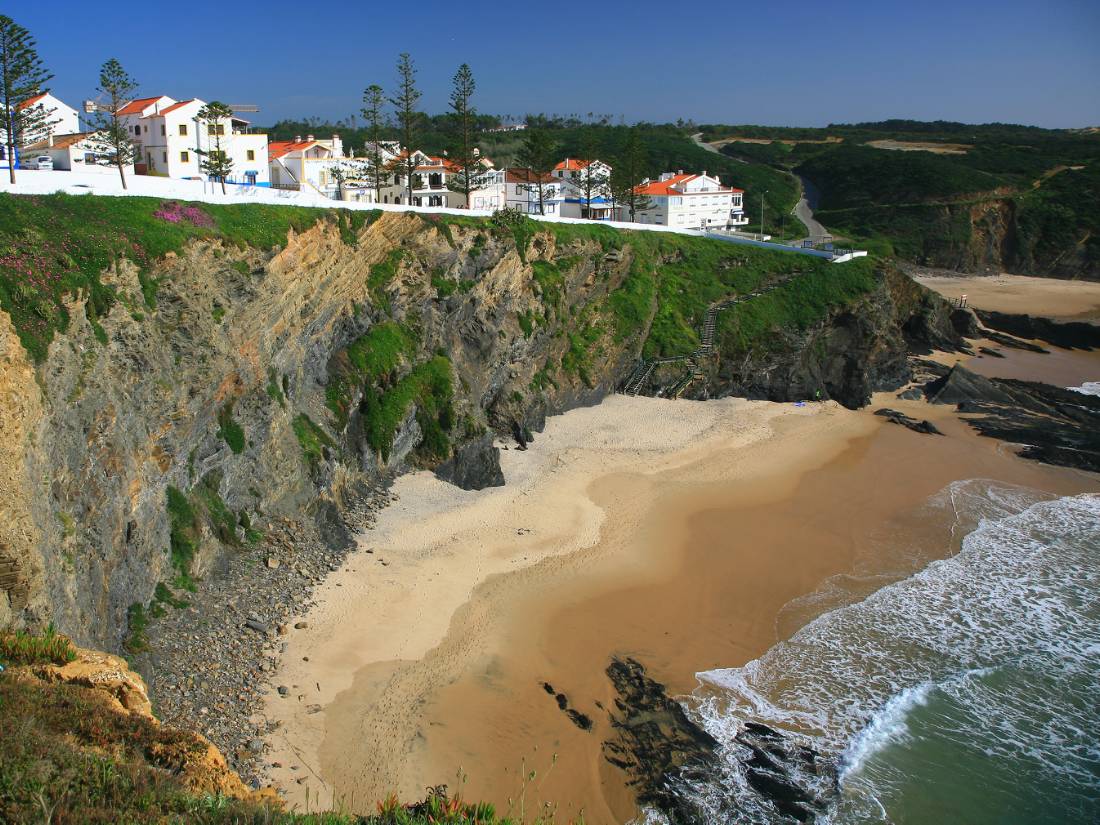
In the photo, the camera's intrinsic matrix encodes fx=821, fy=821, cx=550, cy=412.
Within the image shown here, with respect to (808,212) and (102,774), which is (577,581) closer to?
(102,774)

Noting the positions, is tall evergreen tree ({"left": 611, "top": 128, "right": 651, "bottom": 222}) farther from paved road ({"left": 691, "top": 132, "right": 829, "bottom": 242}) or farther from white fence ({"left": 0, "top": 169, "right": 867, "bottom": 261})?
paved road ({"left": 691, "top": 132, "right": 829, "bottom": 242})

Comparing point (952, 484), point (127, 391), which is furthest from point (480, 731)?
point (952, 484)

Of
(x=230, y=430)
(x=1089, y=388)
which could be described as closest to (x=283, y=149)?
(x=230, y=430)

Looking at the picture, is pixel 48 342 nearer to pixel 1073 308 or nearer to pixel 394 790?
pixel 394 790

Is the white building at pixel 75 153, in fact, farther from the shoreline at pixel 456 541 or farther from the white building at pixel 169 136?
the shoreline at pixel 456 541

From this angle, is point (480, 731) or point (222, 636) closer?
point (480, 731)

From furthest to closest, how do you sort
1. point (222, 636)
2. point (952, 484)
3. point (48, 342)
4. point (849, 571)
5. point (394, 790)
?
point (952, 484)
point (849, 571)
point (222, 636)
point (48, 342)
point (394, 790)

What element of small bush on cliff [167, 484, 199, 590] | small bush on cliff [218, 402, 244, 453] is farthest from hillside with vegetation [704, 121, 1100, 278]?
small bush on cliff [167, 484, 199, 590]
